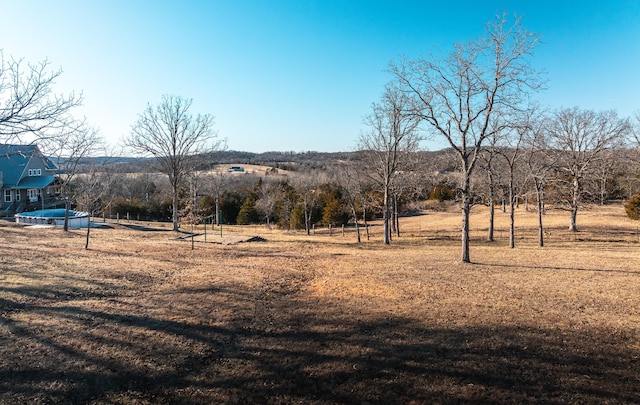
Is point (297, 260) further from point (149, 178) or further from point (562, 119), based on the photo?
point (149, 178)

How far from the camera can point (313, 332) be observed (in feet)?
27.9

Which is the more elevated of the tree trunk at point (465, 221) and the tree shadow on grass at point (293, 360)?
the tree trunk at point (465, 221)

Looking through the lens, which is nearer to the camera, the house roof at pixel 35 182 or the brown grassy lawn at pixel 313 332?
the brown grassy lawn at pixel 313 332

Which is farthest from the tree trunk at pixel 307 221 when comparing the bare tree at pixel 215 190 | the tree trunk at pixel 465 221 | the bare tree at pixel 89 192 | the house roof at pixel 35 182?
the house roof at pixel 35 182

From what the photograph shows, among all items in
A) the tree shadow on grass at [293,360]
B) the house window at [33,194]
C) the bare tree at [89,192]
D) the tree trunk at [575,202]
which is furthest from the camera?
the house window at [33,194]

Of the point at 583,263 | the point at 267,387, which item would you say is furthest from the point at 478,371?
the point at 583,263

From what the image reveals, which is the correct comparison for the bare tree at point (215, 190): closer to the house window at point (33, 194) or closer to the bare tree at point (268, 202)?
the bare tree at point (268, 202)

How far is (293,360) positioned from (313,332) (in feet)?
4.81

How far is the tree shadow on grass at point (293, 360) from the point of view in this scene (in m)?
5.89

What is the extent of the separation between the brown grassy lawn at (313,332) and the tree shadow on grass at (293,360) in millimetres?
33

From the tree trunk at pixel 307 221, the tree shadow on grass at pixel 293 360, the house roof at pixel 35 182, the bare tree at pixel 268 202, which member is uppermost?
the house roof at pixel 35 182

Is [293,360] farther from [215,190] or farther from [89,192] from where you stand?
[215,190]

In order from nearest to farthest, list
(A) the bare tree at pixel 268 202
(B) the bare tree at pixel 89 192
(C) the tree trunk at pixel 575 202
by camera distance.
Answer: (B) the bare tree at pixel 89 192, (C) the tree trunk at pixel 575 202, (A) the bare tree at pixel 268 202

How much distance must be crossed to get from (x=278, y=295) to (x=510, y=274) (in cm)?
943
